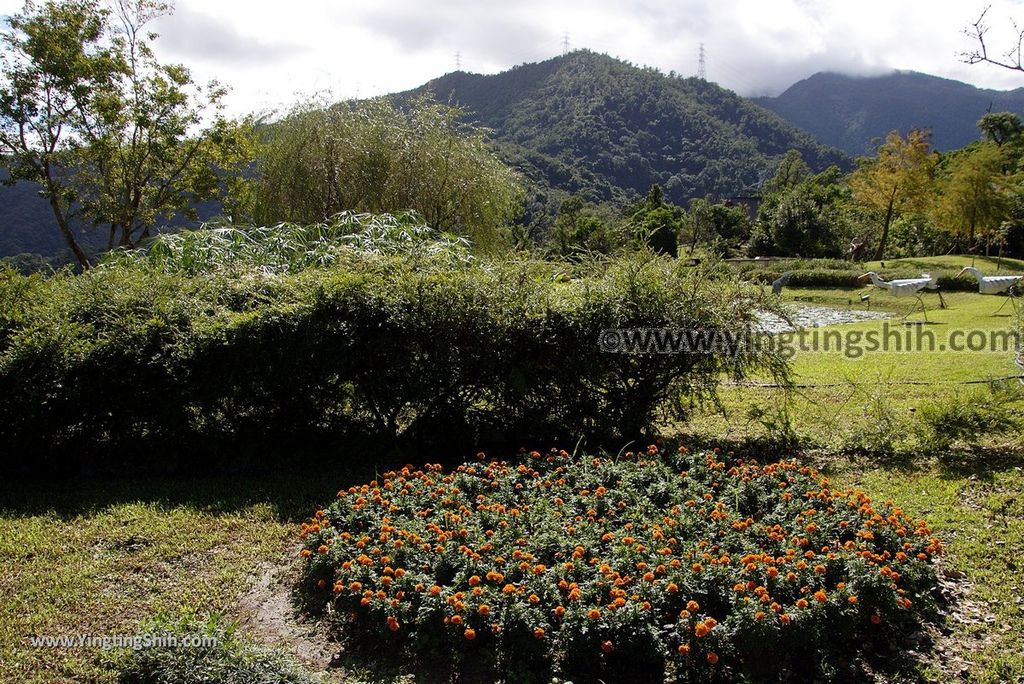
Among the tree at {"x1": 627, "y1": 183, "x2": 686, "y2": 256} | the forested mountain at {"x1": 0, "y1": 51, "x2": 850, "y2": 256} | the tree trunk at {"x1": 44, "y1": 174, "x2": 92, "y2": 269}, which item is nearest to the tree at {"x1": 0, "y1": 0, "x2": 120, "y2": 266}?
the tree trunk at {"x1": 44, "y1": 174, "x2": 92, "y2": 269}

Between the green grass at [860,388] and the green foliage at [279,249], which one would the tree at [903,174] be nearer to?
the green grass at [860,388]

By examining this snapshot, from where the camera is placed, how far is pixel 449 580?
3520 millimetres

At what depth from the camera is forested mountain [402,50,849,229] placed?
257ft

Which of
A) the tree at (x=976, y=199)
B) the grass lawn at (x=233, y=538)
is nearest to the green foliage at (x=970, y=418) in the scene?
the grass lawn at (x=233, y=538)

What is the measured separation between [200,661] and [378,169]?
12.2m

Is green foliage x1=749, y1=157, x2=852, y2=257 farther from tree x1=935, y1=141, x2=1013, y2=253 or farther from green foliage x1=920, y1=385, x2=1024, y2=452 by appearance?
green foliage x1=920, y1=385, x2=1024, y2=452

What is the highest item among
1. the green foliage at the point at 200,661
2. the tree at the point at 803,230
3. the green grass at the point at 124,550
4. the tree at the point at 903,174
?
the tree at the point at 903,174

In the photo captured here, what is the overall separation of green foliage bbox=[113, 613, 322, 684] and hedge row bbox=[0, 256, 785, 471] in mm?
3173

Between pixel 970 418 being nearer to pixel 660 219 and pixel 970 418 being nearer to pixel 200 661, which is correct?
pixel 200 661

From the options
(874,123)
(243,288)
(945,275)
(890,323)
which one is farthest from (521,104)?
(874,123)

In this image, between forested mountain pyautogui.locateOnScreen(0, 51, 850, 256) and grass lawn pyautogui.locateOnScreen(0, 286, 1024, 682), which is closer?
grass lawn pyautogui.locateOnScreen(0, 286, 1024, 682)

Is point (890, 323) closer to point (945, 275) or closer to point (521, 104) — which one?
point (945, 275)

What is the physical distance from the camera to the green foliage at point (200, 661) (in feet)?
9.23

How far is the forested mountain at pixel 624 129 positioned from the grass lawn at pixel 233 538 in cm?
5870
